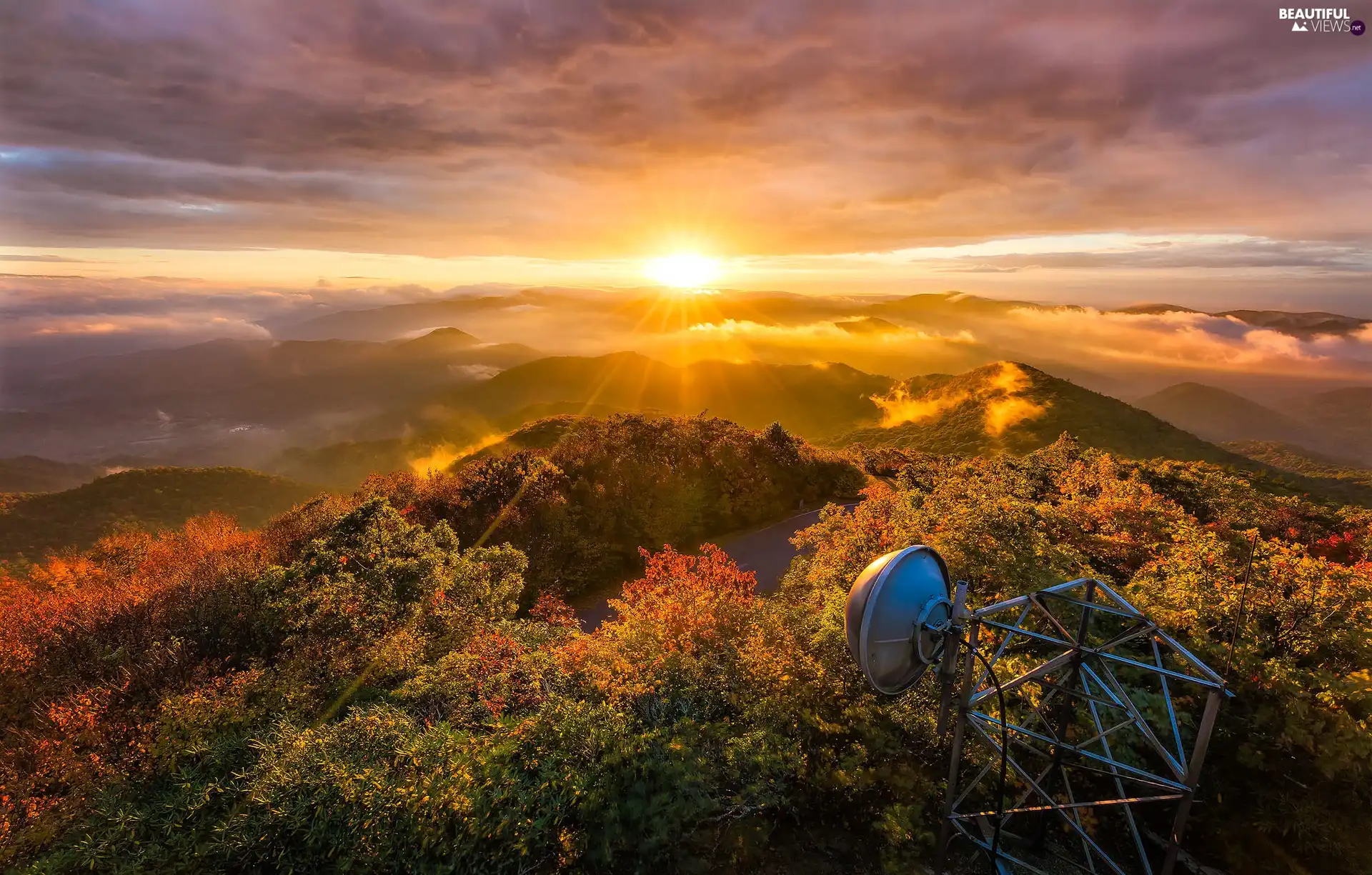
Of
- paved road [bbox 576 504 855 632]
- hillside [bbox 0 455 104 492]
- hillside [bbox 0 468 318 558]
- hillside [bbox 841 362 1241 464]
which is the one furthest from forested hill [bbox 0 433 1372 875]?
hillside [bbox 0 455 104 492]

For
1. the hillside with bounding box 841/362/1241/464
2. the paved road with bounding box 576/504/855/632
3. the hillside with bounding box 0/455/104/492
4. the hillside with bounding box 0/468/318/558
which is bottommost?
the hillside with bounding box 0/455/104/492

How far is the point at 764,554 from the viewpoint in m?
29.2

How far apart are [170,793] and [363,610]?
21.3ft

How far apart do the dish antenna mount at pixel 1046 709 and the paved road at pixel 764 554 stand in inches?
473

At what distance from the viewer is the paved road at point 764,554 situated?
84.1ft

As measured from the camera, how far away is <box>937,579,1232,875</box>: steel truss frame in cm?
883

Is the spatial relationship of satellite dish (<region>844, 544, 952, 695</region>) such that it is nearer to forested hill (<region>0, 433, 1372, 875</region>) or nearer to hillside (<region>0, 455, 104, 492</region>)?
forested hill (<region>0, 433, 1372, 875</region>)

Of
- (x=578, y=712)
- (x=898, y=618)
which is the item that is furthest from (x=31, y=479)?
(x=898, y=618)

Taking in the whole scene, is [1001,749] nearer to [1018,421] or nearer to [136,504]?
[1018,421]

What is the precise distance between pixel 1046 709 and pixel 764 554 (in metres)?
16.9

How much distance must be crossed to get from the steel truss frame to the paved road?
1180 cm

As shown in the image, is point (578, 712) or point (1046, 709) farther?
point (1046, 709)

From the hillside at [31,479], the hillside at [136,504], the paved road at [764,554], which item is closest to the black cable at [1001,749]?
the paved road at [764,554]

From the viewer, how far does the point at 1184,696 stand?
1313 cm
